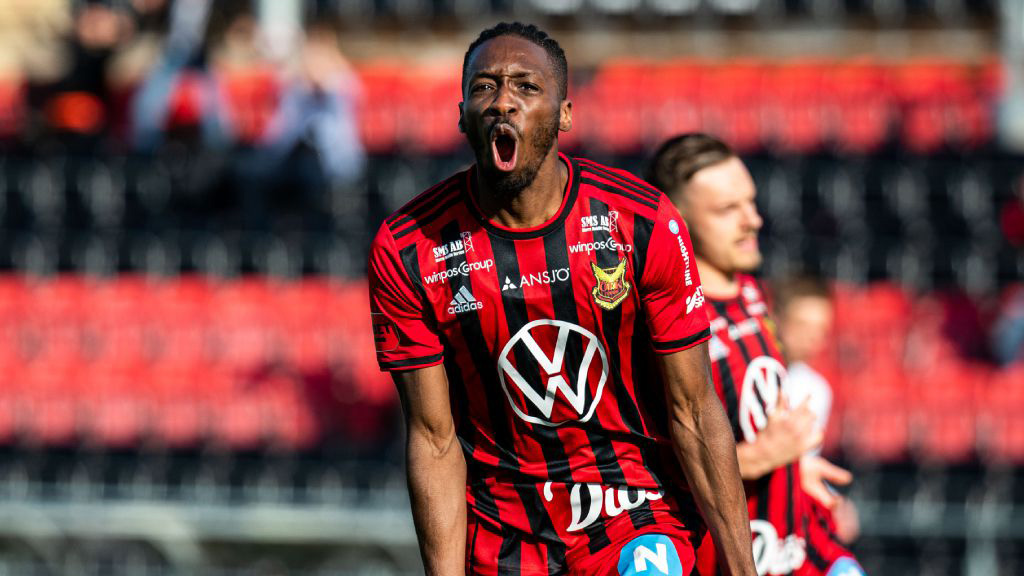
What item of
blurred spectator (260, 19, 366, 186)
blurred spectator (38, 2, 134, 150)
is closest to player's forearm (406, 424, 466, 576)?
blurred spectator (260, 19, 366, 186)

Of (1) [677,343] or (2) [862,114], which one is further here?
(2) [862,114]

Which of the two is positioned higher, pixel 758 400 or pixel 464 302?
pixel 464 302

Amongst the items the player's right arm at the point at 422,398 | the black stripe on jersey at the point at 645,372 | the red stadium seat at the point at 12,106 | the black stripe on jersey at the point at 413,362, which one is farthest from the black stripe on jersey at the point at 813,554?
the red stadium seat at the point at 12,106

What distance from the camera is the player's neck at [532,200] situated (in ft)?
10.4

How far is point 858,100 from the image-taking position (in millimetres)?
11906

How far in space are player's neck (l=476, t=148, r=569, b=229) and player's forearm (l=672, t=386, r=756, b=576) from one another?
57cm

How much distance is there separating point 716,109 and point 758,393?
8.27m

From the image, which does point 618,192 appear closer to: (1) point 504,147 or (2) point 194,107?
(1) point 504,147

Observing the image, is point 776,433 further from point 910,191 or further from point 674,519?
point 910,191

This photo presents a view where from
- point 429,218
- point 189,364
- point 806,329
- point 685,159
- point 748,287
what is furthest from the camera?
point 189,364

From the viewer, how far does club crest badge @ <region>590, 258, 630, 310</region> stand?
3203 millimetres

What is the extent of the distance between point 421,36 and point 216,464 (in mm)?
7105

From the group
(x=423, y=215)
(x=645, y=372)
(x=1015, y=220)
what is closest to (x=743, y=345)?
(x=645, y=372)

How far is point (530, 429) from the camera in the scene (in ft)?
11.0
